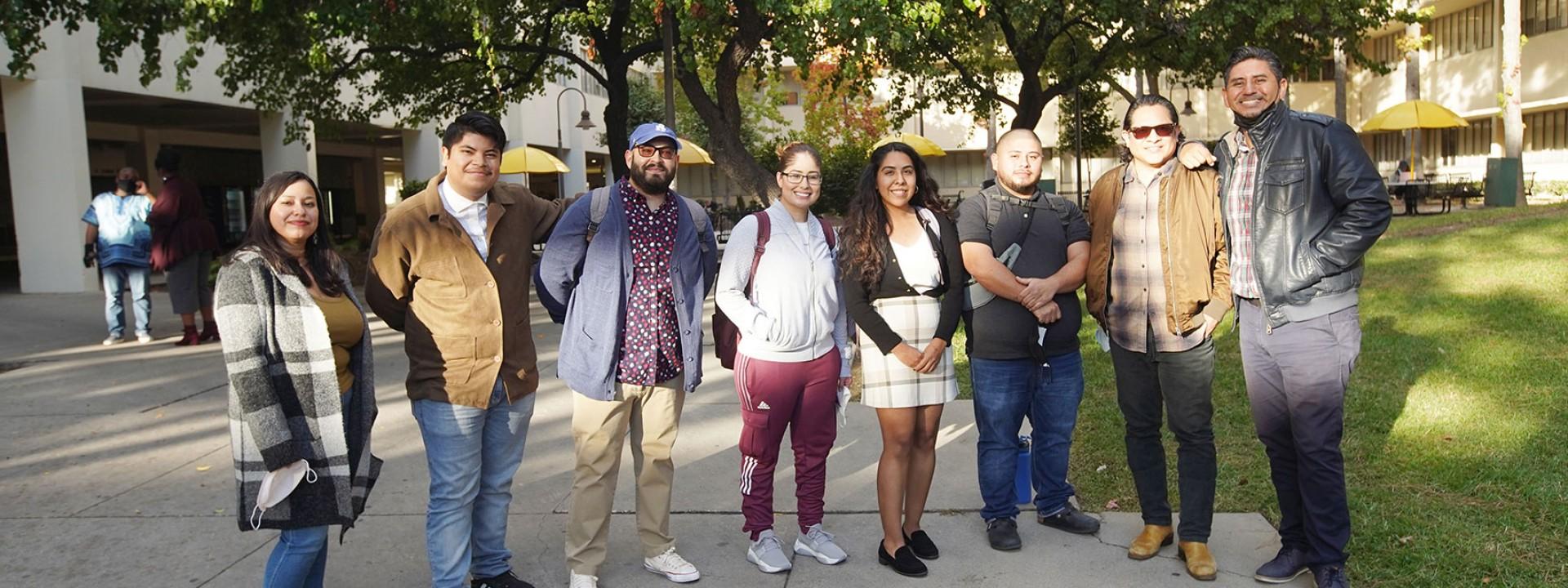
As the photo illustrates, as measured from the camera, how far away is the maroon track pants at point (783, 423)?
449 centimetres

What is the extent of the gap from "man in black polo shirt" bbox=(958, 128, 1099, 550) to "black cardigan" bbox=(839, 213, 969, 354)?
12 cm

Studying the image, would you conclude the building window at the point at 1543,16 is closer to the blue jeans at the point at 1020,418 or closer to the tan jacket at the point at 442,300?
the blue jeans at the point at 1020,418

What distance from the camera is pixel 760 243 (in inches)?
177

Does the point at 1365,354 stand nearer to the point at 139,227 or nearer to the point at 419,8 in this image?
the point at 419,8

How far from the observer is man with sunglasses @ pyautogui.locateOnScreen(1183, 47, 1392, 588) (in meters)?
4.05

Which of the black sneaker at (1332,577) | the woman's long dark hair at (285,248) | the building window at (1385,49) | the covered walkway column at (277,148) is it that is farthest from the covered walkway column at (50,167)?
the building window at (1385,49)

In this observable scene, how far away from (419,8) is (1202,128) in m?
35.9

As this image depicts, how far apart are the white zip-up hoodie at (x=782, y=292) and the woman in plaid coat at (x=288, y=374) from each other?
1446 mm

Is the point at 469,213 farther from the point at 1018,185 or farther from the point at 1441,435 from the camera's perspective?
the point at 1441,435

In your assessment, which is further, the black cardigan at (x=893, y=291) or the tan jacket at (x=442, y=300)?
the black cardigan at (x=893, y=291)

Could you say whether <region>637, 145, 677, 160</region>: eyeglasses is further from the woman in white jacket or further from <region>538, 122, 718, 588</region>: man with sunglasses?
the woman in white jacket

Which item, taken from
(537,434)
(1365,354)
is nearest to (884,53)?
(1365,354)

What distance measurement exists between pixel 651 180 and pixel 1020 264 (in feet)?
5.21

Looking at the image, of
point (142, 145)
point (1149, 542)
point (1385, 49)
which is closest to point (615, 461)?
point (1149, 542)
